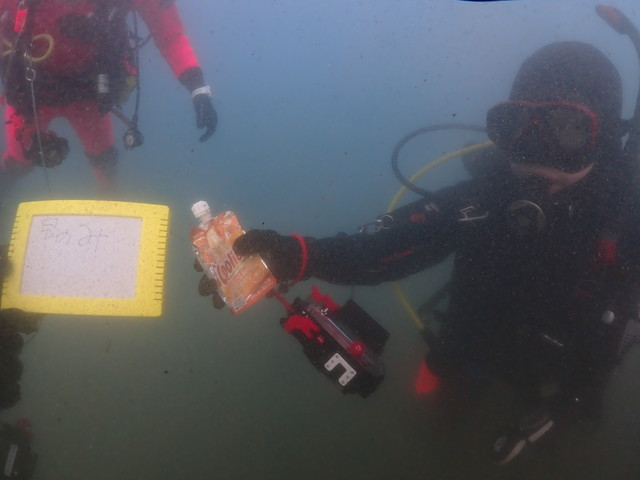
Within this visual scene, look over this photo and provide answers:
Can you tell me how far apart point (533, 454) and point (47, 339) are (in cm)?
461

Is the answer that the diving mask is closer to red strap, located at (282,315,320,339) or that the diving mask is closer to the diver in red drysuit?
red strap, located at (282,315,320,339)

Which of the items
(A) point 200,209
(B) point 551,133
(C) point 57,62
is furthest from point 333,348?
(C) point 57,62

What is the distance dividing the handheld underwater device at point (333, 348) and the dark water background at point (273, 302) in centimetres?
183

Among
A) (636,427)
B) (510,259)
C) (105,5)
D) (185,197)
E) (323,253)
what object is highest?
(105,5)

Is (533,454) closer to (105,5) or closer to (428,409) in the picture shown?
(428,409)

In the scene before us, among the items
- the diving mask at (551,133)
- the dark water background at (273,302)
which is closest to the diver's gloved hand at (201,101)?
Answer: the dark water background at (273,302)

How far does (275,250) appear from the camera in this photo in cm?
200

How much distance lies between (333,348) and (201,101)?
2629 millimetres

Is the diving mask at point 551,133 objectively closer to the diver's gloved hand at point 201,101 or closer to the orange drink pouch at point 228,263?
the orange drink pouch at point 228,263

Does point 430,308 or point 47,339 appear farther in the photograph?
point 47,339

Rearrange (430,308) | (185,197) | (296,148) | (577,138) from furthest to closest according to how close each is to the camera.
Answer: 1. (296,148)
2. (185,197)
3. (430,308)
4. (577,138)

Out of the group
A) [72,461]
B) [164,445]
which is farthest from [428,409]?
[72,461]

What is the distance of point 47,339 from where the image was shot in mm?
4207

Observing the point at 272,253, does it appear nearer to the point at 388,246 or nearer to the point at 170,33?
the point at 388,246
